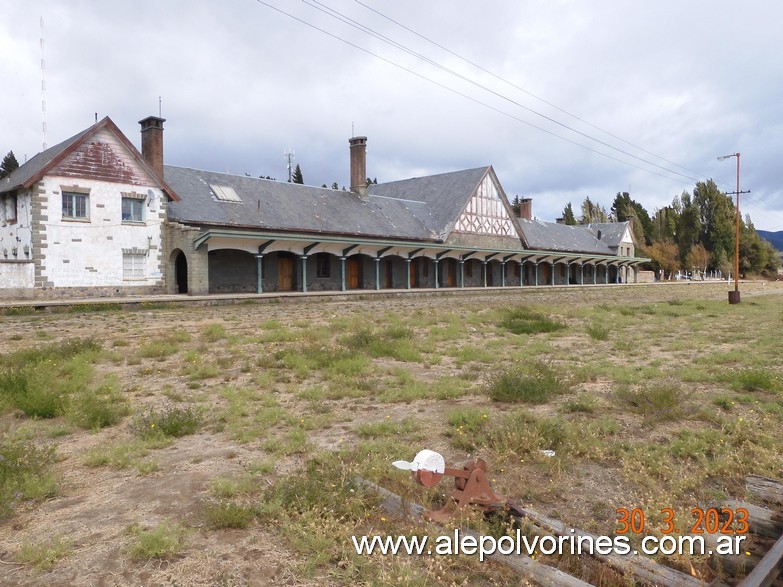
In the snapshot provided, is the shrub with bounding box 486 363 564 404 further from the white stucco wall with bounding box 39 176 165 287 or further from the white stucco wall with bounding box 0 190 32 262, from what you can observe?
the white stucco wall with bounding box 0 190 32 262

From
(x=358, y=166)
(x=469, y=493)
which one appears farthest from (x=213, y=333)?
(x=358, y=166)

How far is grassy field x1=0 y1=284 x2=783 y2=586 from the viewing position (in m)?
3.02

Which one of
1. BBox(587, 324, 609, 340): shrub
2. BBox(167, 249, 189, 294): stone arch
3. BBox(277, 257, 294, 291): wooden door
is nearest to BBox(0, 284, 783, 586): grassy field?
BBox(587, 324, 609, 340): shrub

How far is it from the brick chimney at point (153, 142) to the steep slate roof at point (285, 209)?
4.62 ft

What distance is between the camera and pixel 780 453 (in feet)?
15.0

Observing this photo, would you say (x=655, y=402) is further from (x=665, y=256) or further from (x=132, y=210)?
(x=665, y=256)

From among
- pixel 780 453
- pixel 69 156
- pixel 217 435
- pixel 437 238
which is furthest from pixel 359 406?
pixel 437 238

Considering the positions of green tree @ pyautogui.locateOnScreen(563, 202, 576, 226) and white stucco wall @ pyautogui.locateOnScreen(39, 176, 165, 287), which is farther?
green tree @ pyautogui.locateOnScreen(563, 202, 576, 226)

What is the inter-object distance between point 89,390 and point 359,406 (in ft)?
11.2

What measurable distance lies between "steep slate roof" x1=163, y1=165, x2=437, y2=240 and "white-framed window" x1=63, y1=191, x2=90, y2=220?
3.51 metres

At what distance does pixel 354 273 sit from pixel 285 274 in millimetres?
4782

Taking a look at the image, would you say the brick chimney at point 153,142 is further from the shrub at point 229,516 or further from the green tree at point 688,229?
the green tree at point 688,229

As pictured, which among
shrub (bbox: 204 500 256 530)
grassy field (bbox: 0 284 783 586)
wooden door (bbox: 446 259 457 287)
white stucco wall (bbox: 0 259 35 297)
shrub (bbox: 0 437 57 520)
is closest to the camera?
grassy field (bbox: 0 284 783 586)

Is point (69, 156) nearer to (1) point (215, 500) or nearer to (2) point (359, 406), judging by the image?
(2) point (359, 406)
